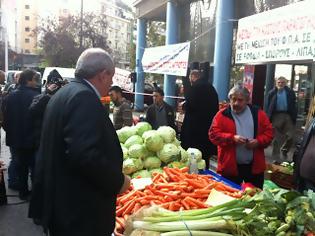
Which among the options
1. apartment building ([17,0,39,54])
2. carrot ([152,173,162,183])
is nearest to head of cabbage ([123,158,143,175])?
carrot ([152,173,162,183])

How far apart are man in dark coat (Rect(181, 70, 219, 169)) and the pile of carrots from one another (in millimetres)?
2412

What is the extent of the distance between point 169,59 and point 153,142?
22.1 feet

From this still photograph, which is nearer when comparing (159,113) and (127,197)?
(127,197)

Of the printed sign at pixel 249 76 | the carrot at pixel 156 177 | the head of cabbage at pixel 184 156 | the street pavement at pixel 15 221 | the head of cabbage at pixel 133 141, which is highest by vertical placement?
the printed sign at pixel 249 76


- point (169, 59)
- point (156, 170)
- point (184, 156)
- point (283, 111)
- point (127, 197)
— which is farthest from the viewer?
point (169, 59)

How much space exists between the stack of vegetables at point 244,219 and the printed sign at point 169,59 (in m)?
7.41

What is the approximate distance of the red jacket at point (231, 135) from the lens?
4680 millimetres

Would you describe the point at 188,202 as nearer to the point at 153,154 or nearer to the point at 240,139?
the point at 240,139

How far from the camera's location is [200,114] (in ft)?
21.6

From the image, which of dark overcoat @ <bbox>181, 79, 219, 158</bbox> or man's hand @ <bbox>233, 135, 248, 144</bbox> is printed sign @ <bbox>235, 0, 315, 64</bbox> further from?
man's hand @ <bbox>233, 135, 248, 144</bbox>

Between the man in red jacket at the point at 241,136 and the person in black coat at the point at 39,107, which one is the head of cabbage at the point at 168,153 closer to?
the man in red jacket at the point at 241,136

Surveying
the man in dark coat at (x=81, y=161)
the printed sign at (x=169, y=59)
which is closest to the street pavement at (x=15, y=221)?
the man in dark coat at (x=81, y=161)

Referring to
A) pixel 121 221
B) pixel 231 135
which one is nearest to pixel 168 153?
pixel 231 135

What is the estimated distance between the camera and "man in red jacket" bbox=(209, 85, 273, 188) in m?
4.66
